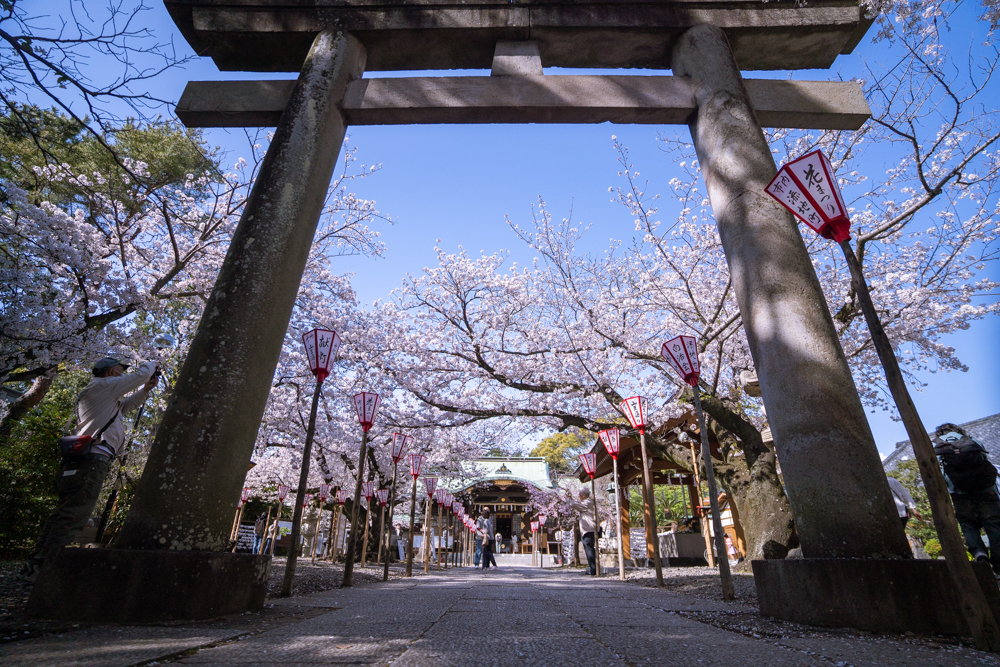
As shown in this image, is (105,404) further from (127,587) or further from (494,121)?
(494,121)

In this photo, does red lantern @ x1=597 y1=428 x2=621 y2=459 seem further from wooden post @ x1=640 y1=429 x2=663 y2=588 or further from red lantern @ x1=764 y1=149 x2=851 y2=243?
red lantern @ x1=764 y1=149 x2=851 y2=243

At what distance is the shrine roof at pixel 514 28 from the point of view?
4301 millimetres

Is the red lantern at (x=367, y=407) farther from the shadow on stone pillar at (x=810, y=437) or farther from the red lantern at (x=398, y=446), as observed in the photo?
the shadow on stone pillar at (x=810, y=437)

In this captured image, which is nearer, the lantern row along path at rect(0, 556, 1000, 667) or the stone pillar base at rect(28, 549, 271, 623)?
the lantern row along path at rect(0, 556, 1000, 667)

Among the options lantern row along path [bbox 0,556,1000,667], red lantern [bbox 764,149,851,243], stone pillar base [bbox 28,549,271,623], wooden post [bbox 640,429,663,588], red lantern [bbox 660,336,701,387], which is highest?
red lantern [bbox 660,336,701,387]

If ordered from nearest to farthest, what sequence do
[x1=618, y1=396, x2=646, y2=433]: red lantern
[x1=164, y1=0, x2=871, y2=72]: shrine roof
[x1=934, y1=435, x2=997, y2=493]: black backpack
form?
[x1=164, y1=0, x2=871, y2=72]: shrine roof
[x1=934, y1=435, x2=997, y2=493]: black backpack
[x1=618, y1=396, x2=646, y2=433]: red lantern

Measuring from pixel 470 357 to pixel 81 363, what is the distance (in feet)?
20.6

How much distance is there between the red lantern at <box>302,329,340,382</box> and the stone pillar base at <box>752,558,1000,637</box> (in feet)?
13.9

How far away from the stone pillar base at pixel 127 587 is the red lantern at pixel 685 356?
14.3 ft

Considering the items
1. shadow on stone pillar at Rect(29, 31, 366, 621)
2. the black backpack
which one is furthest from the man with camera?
the black backpack

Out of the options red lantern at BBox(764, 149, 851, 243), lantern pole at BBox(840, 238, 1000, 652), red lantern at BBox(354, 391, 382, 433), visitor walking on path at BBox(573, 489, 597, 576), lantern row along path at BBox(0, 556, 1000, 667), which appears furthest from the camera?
visitor walking on path at BBox(573, 489, 597, 576)

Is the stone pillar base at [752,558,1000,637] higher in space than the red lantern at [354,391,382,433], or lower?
lower

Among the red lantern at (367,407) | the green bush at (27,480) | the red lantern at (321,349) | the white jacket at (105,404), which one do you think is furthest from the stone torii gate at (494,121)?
the green bush at (27,480)

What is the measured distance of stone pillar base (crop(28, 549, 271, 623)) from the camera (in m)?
2.11
